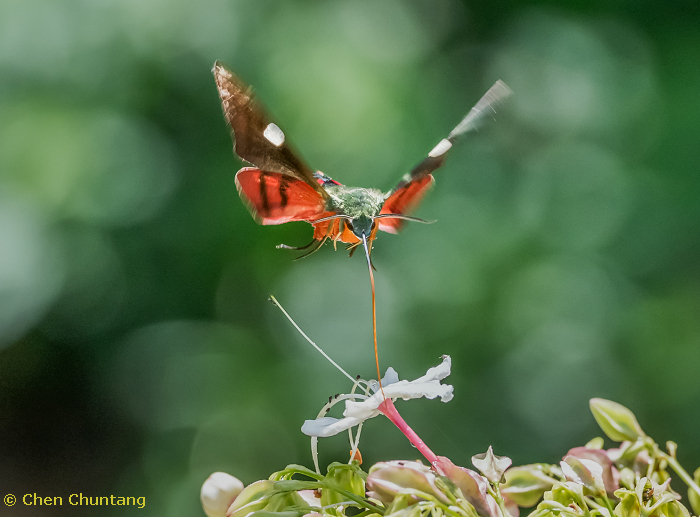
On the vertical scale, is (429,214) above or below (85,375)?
above

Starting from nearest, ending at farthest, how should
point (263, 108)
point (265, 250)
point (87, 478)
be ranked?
point (263, 108) → point (265, 250) → point (87, 478)

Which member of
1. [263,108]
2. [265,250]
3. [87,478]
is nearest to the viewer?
[263,108]

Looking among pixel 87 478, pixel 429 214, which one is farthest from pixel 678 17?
pixel 87 478

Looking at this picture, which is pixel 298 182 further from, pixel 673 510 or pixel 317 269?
pixel 317 269

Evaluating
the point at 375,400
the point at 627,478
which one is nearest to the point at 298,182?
the point at 375,400

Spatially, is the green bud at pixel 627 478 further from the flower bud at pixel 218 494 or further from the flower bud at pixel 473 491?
the flower bud at pixel 218 494

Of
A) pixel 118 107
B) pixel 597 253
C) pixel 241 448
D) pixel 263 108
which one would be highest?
pixel 118 107

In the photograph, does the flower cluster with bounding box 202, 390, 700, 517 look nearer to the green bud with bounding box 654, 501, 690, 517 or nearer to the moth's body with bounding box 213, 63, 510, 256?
the green bud with bounding box 654, 501, 690, 517

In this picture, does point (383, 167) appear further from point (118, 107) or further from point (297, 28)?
point (118, 107)
